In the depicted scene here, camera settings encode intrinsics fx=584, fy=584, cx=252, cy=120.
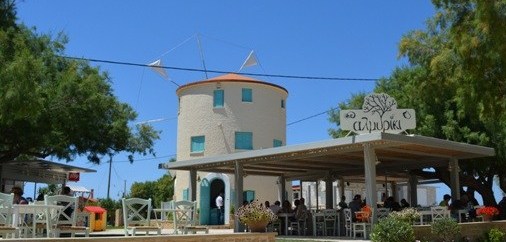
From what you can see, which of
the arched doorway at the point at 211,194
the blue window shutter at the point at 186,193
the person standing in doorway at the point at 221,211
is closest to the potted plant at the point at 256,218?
the person standing in doorway at the point at 221,211

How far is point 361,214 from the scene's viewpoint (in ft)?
54.5

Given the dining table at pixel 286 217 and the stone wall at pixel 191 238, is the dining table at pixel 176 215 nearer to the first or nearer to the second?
the stone wall at pixel 191 238

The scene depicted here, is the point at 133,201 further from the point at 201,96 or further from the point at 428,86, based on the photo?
the point at 201,96

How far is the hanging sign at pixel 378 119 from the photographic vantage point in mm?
17344

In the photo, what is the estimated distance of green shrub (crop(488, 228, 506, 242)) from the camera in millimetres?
16500

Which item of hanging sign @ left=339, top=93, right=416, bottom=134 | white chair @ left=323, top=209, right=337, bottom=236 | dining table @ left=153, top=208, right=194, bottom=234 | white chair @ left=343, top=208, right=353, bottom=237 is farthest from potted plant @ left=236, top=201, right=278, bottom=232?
white chair @ left=323, top=209, right=337, bottom=236

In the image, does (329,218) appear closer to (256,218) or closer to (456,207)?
(456,207)

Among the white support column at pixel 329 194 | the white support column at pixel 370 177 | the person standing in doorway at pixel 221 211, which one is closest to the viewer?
the white support column at pixel 370 177

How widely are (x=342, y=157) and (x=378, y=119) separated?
3533 mm

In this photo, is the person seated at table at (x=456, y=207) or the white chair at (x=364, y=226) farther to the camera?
the person seated at table at (x=456, y=207)

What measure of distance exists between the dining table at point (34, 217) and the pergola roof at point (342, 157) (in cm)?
866

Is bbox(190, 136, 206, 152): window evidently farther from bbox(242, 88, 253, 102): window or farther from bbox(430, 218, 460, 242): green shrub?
bbox(430, 218, 460, 242): green shrub

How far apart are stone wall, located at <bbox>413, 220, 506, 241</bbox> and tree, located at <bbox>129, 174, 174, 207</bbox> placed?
3988 centimetres

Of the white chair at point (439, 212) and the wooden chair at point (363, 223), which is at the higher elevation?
the white chair at point (439, 212)
